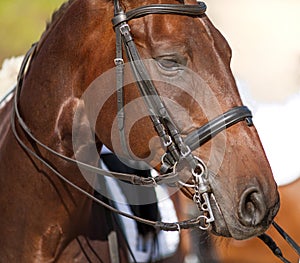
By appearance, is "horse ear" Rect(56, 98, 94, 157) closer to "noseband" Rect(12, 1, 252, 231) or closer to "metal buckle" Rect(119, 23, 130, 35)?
"noseband" Rect(12, 1, 252, 231)

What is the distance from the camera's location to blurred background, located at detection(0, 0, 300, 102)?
3186 mm

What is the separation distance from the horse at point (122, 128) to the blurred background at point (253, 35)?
1.03 ft

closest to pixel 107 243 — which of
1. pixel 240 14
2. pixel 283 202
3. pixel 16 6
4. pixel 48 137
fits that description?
pixel 48 137

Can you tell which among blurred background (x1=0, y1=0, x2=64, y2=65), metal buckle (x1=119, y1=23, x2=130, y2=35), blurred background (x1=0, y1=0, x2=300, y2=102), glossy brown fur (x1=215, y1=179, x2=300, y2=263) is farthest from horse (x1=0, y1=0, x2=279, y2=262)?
blurred background (x1=0, y1=0, x2=64, y2=65)

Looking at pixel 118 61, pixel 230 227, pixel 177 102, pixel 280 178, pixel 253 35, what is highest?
pixel 118 61

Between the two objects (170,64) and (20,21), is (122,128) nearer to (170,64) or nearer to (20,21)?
(170,64)

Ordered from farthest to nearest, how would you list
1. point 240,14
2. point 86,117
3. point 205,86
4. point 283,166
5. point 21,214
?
point 240,14 < point 283,166 < point 21,214 < point 86,117 < point 205,86

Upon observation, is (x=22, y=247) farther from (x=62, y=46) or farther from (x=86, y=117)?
(x=62, y=46)

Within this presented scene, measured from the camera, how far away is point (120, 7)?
183cm

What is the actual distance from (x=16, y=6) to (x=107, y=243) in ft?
19.5

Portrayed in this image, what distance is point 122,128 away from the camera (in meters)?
1.84

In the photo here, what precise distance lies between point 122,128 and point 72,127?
18cm

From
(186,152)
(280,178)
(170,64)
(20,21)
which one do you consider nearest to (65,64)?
(170,64)

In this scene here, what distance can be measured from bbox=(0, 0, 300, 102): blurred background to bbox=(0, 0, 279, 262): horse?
1.03 feet
